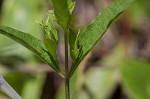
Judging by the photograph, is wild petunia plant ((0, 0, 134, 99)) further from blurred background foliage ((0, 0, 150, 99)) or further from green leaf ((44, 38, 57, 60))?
blurred background foliage ((0, 0, 150, 99))

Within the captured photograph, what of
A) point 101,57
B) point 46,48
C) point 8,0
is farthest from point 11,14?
point 46,48

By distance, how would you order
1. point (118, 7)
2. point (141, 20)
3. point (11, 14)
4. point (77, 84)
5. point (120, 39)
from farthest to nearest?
point (141, 20) < point (120, 39) < point (11, 14) < point (77, 84) < point (118, 7)

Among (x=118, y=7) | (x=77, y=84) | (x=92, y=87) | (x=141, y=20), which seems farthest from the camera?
(x=141, y=20)

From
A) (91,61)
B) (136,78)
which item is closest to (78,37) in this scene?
(136,78)

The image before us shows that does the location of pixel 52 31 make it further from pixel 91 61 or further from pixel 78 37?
pixel 91 61

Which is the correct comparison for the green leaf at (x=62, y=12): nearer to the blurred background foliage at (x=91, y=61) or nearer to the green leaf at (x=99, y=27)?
the green leaf at (x=99, y=27)

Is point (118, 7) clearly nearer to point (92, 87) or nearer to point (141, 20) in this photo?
point (92, 87)

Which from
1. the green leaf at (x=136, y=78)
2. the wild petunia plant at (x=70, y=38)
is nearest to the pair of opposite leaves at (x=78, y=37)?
the wild petunia plant at (x=70, y=38)
